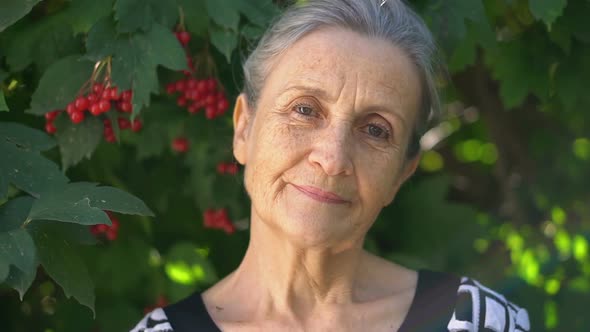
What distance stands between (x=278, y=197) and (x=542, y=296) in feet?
5.36

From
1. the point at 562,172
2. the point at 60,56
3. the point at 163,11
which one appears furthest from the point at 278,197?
the point at 562,172

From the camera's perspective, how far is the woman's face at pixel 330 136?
2.48 metres

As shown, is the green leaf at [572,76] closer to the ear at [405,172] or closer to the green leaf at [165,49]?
the ear at [405,172]

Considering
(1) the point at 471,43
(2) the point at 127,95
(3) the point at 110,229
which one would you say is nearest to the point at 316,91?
(2) the point at 127,95

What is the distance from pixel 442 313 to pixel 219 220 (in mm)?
1119

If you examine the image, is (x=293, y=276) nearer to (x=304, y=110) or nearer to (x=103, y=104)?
(x=304, y=110)

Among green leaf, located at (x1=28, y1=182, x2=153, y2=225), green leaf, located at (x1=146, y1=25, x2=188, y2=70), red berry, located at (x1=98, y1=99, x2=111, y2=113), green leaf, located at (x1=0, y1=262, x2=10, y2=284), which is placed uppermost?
green leaf, located at (x1=146, y1=25, x2=188, y2=70)

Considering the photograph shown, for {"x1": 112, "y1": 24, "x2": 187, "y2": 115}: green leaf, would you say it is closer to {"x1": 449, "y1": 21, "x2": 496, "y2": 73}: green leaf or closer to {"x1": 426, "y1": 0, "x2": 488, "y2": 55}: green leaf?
{"x1": 426, "y1": 0, "x2": 488, "y2": 55}: green leaf

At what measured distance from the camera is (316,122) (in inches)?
99.7

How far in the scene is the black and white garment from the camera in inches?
104

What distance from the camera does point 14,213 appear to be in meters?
2.30

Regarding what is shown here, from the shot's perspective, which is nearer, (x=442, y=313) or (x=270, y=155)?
(x=270, y=155)

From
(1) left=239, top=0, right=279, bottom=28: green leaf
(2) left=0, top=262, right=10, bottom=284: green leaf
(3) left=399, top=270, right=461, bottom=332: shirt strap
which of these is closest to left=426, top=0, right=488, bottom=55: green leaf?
(1) left=239, top=0, right=279, bottom=28: green leaf

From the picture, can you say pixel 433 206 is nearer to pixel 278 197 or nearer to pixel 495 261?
pixel 495 261
